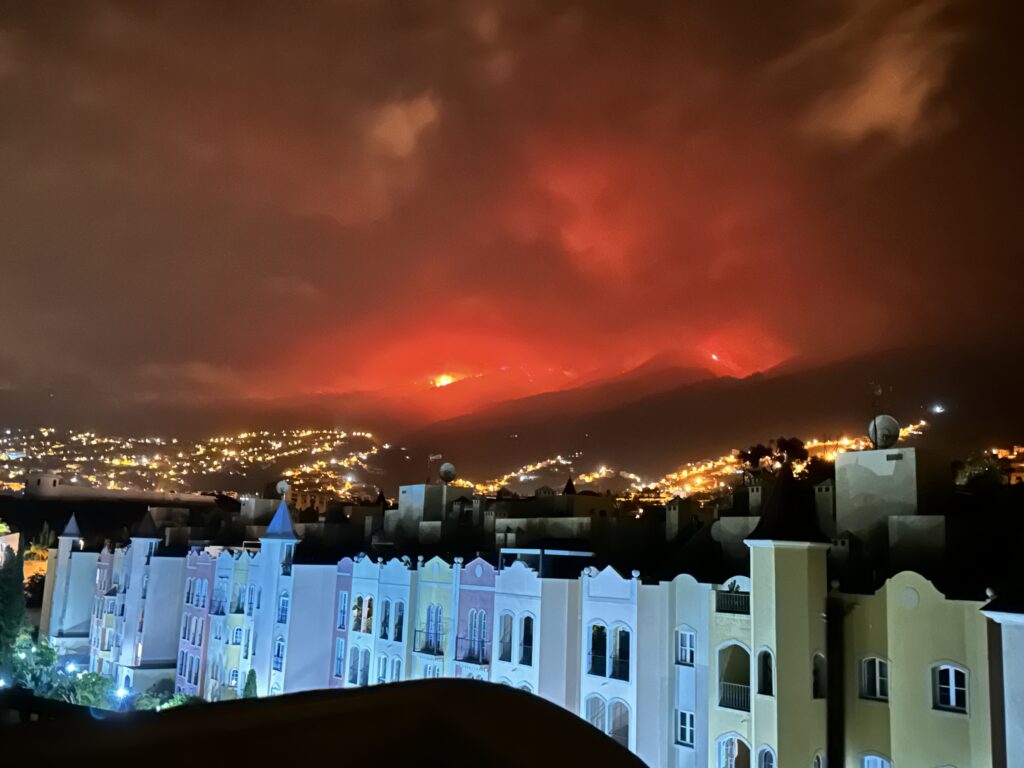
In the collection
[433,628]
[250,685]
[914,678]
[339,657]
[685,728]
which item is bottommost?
[250,685]

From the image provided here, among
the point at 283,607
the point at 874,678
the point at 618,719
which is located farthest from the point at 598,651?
the point at 283,607

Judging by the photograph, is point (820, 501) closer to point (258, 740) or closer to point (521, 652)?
point (521, 652)

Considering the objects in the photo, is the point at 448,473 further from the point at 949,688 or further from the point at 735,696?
the point at 949,688

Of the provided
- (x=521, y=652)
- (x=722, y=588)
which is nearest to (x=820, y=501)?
(x=722, y=588)

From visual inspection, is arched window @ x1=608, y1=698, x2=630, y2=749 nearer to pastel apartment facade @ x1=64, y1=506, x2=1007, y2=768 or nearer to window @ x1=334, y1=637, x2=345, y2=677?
pastel apartment facade @ x1=64, y1=506, x2=1007, y2=768

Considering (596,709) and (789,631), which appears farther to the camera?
(596,709)
